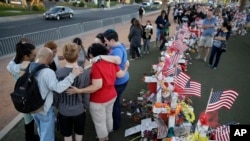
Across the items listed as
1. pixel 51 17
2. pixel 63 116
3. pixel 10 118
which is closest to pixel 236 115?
pixel 63 116

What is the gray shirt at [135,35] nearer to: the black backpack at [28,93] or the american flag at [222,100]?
the american flag at [222,100]

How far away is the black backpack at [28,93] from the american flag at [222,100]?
2637 millimetres

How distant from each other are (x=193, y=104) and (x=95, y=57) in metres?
3.60

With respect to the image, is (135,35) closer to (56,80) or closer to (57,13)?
(56,80)

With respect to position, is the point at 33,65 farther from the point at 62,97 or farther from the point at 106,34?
the point at 106,34

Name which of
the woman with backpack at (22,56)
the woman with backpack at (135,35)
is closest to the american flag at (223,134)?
the woman with backpack at (22,56)

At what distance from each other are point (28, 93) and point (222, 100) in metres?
2.94

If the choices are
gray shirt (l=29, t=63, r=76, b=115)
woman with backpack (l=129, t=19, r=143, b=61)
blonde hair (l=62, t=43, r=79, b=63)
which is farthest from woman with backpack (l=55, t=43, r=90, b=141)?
woman with backpack (l=129, t=19, r=143, b=61)

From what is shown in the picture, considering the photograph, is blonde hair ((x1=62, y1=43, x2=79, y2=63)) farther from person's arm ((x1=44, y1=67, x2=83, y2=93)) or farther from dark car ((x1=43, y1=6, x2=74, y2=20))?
dark car ((x1=43, y1=6, x2=74, y2=20))

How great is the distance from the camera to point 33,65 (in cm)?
356

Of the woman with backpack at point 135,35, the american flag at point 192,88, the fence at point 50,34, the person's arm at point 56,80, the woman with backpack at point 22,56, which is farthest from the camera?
the fence at point 50,34

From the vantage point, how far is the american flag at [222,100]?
12.7 feet

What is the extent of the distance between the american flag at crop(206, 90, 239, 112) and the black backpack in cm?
264

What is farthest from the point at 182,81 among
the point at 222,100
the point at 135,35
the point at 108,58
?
the point at 135,35
